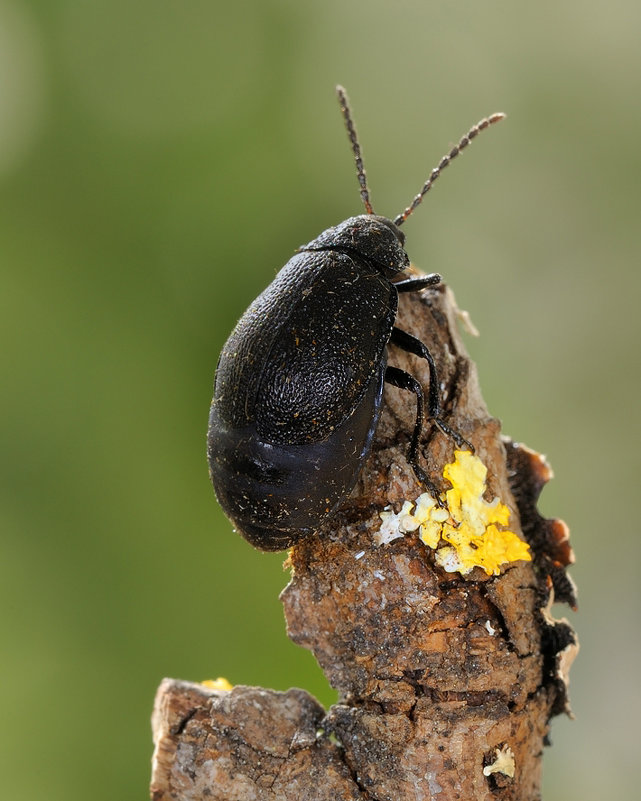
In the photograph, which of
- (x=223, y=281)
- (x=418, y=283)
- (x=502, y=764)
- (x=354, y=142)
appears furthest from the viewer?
(x=223, y=281)

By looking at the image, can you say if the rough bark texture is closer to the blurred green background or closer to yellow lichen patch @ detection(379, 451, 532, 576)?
yellow lichen patch @ detection(379, 451, 532, 576)

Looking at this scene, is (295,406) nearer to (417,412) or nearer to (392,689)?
(417,412)

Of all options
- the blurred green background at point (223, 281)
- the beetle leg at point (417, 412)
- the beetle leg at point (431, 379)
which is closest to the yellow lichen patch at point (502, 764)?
the beetle leg at point (417, 412)

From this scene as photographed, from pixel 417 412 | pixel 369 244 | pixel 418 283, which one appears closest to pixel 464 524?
pixel 417 412

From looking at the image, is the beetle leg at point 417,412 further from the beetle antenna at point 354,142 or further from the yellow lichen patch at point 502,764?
the beetle antenna at point 354,142

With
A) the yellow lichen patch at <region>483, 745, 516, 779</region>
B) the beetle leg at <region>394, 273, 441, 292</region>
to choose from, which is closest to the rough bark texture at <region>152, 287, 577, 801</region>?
the yellow lichen patch at <region>483, 745, 516, 779</region>

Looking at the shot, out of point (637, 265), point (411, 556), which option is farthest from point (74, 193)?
point (637, 265)

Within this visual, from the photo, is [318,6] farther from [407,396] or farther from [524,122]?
[407,396]
